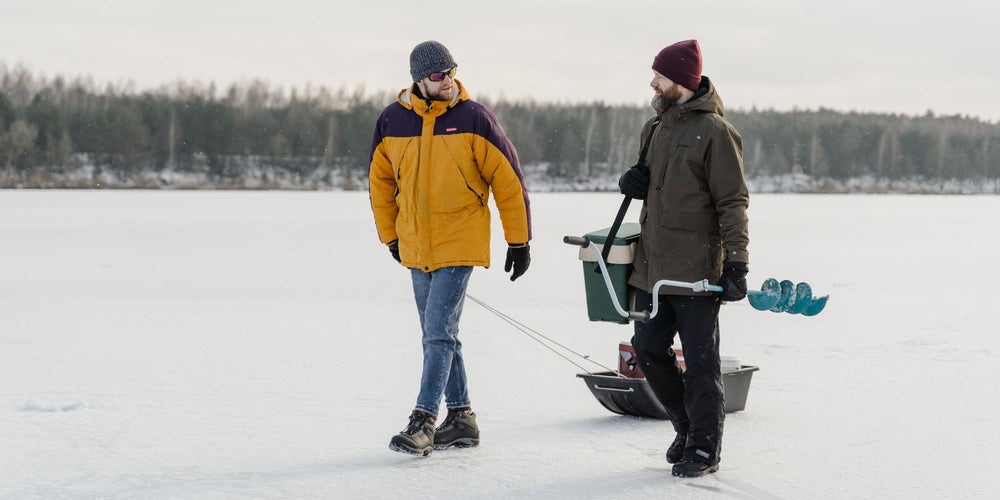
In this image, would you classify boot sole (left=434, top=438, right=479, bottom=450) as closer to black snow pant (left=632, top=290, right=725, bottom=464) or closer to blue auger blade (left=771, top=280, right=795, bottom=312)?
black snow pant (left=632, top=290, right=725, bottom=464)

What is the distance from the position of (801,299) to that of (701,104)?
0.77 metres

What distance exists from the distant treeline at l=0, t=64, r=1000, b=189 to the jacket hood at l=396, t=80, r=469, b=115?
189ft

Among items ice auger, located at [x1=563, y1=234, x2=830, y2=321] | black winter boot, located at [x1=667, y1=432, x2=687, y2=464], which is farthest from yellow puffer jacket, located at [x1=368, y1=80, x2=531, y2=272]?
black winter boot, located at [x1=667, y1=432, x2=687, y2=464]

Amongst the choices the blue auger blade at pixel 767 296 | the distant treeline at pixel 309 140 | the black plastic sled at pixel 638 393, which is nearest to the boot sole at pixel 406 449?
the black plastic sled at pixel 638 393

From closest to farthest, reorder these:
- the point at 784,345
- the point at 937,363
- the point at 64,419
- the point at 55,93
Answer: the point at 64,419 → the point at 937,363 → the point at 784,345 → the point at 55,93

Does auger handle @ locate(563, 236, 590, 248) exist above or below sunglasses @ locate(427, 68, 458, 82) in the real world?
below

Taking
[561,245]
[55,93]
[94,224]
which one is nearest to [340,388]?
[561,245]

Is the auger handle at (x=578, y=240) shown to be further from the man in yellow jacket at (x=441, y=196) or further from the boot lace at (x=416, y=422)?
the boot lace at (x=416, y=422)

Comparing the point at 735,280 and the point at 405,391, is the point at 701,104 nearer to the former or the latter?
the point at 735,280

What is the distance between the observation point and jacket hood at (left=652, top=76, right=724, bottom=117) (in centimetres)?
351

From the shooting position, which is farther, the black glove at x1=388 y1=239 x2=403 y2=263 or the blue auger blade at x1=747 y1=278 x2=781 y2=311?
the black glove at x1=388 y1=239 x2=403 y2=263

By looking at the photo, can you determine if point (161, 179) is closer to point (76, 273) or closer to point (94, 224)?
point (94, 224)

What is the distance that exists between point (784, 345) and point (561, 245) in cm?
920

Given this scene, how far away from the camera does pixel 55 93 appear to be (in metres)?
81.1
